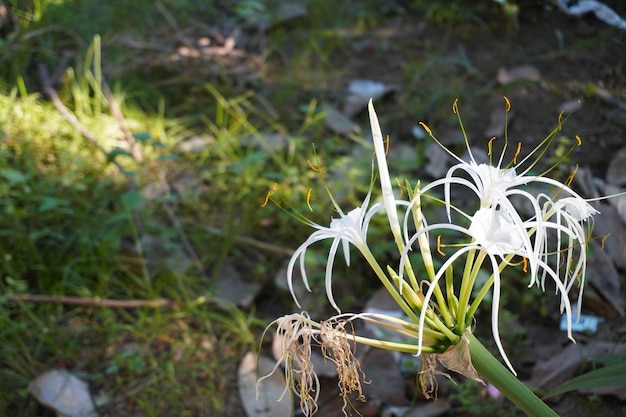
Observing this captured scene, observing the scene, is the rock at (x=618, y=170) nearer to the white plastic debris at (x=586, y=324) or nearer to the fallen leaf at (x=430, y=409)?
the white plastic debris at (x=586, y=324)

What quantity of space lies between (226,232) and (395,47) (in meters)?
1.58

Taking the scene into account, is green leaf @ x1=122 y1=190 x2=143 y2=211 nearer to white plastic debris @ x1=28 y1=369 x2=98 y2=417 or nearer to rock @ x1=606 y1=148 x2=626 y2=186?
white plastic debris @ x1=28 y1=369 x2=98 y2=417

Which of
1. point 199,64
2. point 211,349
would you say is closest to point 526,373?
point 211,349

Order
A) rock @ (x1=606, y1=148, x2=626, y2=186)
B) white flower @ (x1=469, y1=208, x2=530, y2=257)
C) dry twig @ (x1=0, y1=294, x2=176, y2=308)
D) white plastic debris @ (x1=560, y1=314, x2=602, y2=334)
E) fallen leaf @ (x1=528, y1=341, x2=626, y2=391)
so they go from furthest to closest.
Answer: rock @ (x1=606, y1=148, x2=626, y2=186)
dry twig @ (x1=0, y1=294, x2=176, y2=308)
white plastic debris @ (x1=560, y1=314, x2=602, y2=334)
fallen leaf @ (x1=528, y1=341, x2=626, y2=391)
white flower @ (x1=469, y1=208, x2=530, y2=257)

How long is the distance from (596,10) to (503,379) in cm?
268

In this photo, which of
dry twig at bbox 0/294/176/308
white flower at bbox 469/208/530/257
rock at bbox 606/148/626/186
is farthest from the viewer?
rock at bbox 606/148/626/186

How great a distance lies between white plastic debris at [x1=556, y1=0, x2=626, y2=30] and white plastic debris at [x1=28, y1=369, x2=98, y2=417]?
8.81 ft

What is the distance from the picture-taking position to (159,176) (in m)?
2.87

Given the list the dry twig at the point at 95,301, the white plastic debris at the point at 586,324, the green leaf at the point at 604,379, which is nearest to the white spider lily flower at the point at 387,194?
the green leaf at the point at 604,379

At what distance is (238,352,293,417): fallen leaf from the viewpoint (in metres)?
2.02

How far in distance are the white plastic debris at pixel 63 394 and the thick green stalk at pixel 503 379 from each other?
1.45 m

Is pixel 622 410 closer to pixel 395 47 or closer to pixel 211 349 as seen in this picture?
pixel 211 349

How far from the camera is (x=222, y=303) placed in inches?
92.3

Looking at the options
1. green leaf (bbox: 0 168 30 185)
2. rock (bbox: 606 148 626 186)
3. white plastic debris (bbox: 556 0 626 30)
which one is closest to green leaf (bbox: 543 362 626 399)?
rock (bbox: 606 148 626 186)
